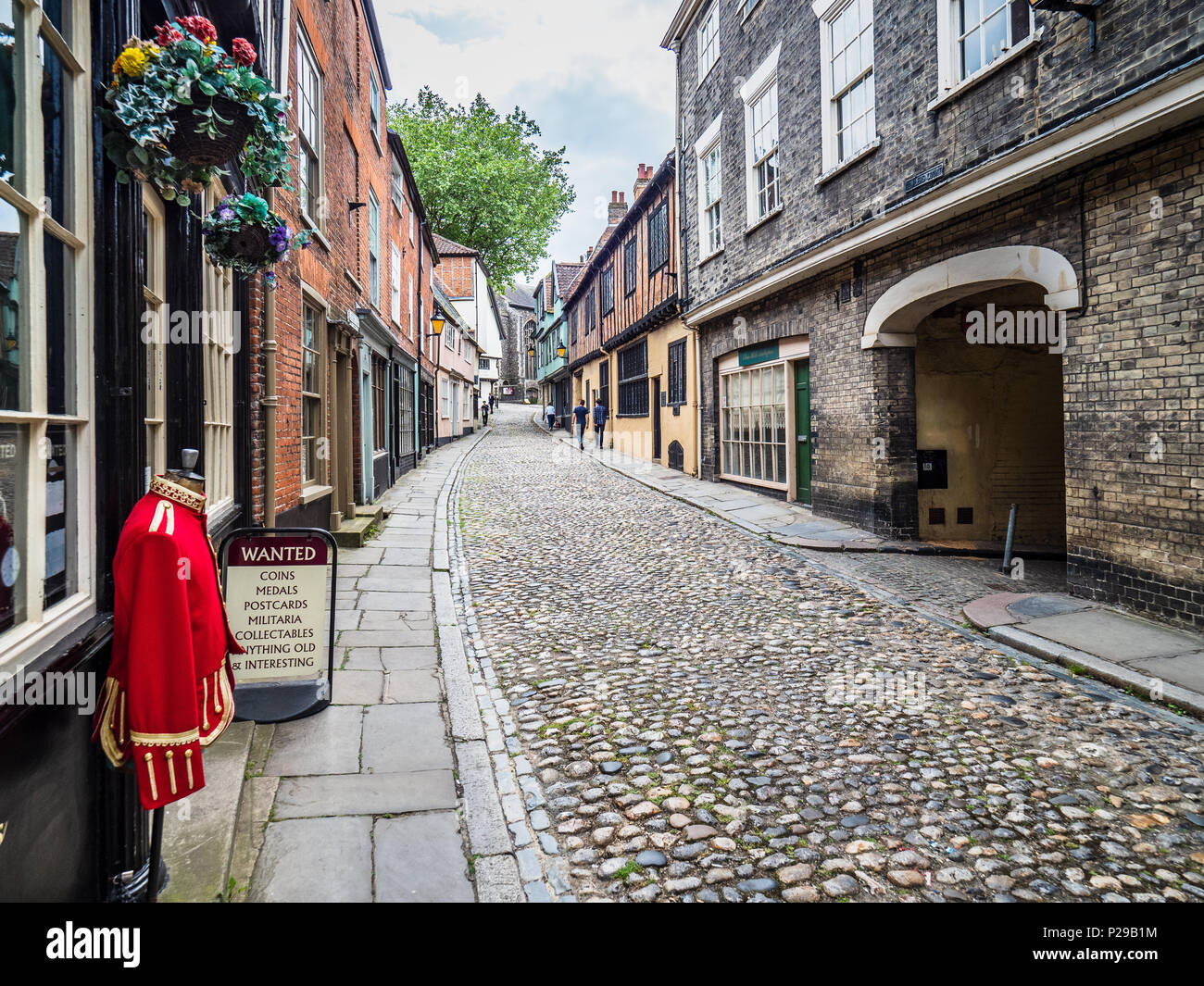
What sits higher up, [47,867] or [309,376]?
[309,376]

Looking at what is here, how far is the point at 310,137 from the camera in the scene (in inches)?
325

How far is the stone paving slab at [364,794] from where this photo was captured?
3.10m

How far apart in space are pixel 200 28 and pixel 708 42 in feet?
49.7

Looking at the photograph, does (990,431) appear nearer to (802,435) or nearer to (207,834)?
(802,435)

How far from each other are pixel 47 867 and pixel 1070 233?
25.5ft

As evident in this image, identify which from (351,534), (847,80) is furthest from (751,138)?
(351,534)

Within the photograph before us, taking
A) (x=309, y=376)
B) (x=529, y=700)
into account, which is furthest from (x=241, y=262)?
(x=309, y=376)

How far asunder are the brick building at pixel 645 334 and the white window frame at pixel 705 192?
1725mm

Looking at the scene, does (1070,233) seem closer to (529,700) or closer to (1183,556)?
(1183,556)

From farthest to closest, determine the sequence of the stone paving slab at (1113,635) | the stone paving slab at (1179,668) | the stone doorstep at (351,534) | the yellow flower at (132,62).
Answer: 1. the stone doorstep at (351,534)
2. the stone paving slab at (1113,635)
3. the stone paving slab at (1179,668)
4. the yellow flower at (132,62)

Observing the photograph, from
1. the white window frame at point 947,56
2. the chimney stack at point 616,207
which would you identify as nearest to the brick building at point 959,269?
the white window frame at point 947,56

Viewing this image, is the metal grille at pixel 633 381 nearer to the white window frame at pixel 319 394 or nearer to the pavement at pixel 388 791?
the white window frame at pixel 319 394

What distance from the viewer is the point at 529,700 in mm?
4363
